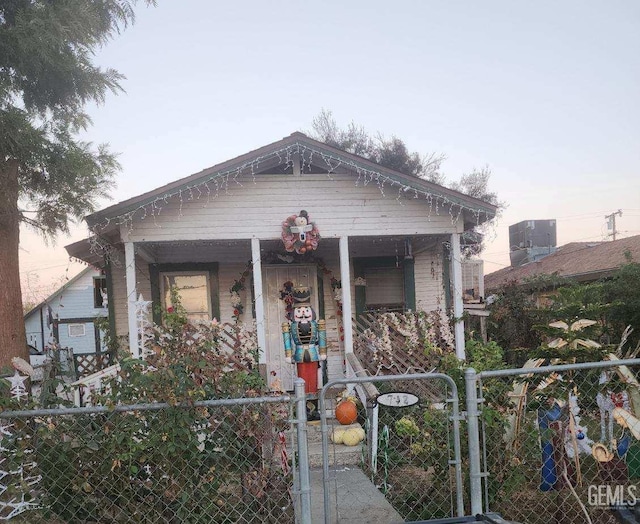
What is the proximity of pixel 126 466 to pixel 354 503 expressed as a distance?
216 centimetres

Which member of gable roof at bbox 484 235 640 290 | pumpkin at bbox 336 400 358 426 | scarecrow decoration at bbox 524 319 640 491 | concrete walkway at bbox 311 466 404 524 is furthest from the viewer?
gable roof at bbox 484 235 640 290

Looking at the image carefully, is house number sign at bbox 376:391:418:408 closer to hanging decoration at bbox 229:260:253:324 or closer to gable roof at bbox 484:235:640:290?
hanging decoration at bbox 229:260:253:324

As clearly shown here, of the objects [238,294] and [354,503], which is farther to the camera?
[238,294]

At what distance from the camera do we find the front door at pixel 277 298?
966cm

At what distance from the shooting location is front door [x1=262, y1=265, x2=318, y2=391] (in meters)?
9.66

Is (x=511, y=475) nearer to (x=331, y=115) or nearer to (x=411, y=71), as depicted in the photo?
(x=411, y=71)

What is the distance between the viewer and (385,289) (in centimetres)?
1047

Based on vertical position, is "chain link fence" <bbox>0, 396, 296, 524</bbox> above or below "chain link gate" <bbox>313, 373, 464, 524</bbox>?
above

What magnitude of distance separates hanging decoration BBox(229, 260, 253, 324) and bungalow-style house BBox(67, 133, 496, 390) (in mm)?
31

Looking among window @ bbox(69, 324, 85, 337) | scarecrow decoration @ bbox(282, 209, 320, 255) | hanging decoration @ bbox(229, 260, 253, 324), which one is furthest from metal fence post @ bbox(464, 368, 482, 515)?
window @ bbox(69, 324, 85, 337)

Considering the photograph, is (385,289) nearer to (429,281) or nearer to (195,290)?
(429,281)

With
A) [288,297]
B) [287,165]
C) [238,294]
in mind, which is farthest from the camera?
[238,294]

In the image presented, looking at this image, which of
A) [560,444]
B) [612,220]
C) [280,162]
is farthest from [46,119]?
[612,220]

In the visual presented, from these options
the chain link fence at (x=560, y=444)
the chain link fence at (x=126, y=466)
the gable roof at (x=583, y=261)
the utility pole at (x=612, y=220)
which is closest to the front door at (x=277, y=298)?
the chain link fence at (x=560, y=444)
